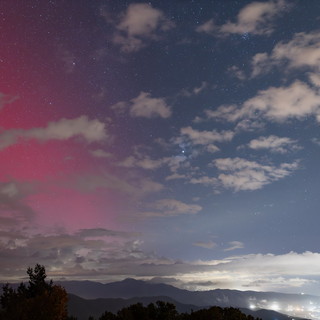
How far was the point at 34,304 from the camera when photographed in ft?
105

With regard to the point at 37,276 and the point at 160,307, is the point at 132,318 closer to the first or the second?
the point at 160,307

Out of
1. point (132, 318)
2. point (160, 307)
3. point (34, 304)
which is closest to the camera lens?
point (34, 304)

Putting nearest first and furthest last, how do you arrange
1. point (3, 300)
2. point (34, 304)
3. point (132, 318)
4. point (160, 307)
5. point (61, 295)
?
point (34, 304)
point (61, 295)
point (3, 300)
point (132, 318)
point (160, 307)

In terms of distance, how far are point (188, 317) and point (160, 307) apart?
3957 mm

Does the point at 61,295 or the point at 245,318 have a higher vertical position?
the point at 61,295

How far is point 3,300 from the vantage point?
126 ft

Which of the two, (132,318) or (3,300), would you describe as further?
(132,318)

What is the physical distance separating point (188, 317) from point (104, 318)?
11.1 m

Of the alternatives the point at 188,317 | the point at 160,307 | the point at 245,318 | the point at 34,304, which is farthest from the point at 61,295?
the point at 245,318

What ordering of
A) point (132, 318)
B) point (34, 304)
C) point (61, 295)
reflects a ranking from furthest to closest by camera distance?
point (132, 318) → point (61, 295) → point (34, 304)

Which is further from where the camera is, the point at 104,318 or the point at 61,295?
the point at 104,318

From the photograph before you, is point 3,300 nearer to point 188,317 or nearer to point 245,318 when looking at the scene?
point 188,317

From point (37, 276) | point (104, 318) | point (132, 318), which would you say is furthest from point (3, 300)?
point (132, 318)

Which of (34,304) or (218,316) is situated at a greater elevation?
(34,304)
